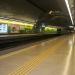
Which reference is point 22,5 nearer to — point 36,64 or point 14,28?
point 14,28

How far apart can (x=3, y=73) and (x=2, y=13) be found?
16.8 m

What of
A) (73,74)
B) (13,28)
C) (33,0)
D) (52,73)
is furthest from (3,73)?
(13,28)

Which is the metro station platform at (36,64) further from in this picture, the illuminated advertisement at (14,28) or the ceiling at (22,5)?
the illuminated advertisement at (14,28)

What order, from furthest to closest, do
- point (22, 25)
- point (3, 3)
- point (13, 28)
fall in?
1. point (22, 25)
2. point (13, 28)
3. point (3, 3)

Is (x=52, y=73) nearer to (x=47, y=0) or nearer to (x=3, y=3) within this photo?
(x=3, y=3)

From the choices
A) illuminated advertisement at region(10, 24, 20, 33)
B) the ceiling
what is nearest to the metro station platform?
the ceiling

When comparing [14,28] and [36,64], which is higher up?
[14,28]

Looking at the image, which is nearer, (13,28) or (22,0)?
(22,0)

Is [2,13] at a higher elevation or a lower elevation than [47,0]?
lower

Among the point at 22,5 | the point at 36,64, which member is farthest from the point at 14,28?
the point at 36,64

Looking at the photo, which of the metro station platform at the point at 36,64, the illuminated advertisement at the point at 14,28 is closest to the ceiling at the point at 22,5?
the illuminated advertisement at the point at 14,28

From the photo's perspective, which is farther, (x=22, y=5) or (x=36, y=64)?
(x=22, y=5)

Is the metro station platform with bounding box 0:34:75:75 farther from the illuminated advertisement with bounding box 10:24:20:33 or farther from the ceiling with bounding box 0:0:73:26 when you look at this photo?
the illuminated advertisement with bounding box 10:24:20:33

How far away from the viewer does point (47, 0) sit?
911 inches
